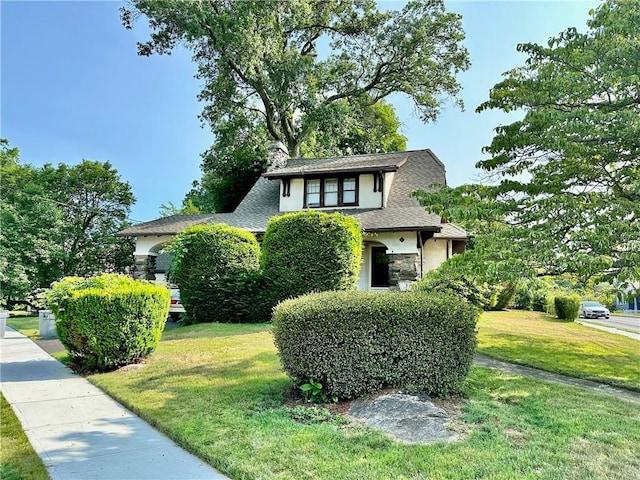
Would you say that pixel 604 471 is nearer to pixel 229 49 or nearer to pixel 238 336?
pixel 238 336

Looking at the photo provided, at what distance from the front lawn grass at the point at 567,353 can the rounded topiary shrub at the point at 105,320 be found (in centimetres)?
582

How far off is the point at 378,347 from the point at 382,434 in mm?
1067

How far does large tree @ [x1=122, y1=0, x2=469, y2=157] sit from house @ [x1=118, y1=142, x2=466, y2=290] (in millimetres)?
5762

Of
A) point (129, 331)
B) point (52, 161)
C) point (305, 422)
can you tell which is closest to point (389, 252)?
point (129, 331)

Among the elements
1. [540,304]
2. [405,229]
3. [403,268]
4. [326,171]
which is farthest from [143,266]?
[540,304]

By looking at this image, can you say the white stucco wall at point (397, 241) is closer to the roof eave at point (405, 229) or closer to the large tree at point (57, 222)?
the roof eave at point (405, 229)

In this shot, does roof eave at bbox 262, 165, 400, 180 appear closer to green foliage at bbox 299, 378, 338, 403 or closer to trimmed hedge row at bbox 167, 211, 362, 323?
trimmed hedge row at bbox 167, 211, 362, 323

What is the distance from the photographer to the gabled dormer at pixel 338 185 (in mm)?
16766

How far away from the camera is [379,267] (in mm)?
16453

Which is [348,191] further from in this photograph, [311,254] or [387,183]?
[311,254]

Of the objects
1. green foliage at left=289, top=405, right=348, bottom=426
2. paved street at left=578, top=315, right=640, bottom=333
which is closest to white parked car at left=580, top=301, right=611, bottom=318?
paved street at left=578, top=315, right=640, bottom=333


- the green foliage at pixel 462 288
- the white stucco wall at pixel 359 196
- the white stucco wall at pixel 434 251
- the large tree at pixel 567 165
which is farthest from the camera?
the white stucco wall at pixel 359 196

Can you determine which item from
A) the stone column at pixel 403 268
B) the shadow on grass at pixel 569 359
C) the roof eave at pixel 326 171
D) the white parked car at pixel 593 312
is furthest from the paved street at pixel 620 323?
the roof eave at pixel 326 171

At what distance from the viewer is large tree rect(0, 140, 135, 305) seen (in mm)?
19719
